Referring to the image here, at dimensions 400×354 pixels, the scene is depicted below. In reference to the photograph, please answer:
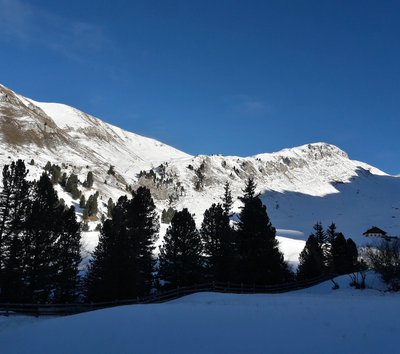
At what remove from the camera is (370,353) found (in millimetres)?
11945

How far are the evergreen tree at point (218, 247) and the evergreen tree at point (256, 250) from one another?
1.57 meters

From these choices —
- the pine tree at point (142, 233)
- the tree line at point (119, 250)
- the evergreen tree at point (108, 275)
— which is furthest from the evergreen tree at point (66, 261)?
the pine tree at point (142, 233)

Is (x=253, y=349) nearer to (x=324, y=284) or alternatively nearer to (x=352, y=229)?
(x=324, y=284)

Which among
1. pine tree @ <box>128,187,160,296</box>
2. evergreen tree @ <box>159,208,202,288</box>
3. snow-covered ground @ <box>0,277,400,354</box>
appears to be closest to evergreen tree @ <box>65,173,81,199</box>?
pine tree @ <box>128,187,160,296</box>

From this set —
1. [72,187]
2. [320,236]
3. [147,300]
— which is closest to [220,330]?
[147,300]

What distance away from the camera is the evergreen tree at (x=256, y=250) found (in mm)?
36625

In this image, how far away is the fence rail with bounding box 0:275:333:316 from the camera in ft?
81.0

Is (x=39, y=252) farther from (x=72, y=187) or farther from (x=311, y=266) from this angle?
(x=72, y=187)

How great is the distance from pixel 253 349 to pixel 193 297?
14938mm

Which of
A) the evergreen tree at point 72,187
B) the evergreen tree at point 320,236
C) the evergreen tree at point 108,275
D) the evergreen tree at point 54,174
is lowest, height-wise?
the evergreen tree at point 108,275

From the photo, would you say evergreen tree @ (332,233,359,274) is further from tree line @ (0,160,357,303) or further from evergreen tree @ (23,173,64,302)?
evergreen tree @ (23,173,64,302)

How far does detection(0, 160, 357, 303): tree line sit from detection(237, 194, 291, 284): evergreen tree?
0.31ft

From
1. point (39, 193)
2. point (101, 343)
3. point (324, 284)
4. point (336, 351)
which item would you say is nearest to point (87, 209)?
point (39, 193)

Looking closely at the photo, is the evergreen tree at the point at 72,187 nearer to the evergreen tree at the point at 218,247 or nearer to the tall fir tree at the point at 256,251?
the evergreen tree at the point at 218,247
